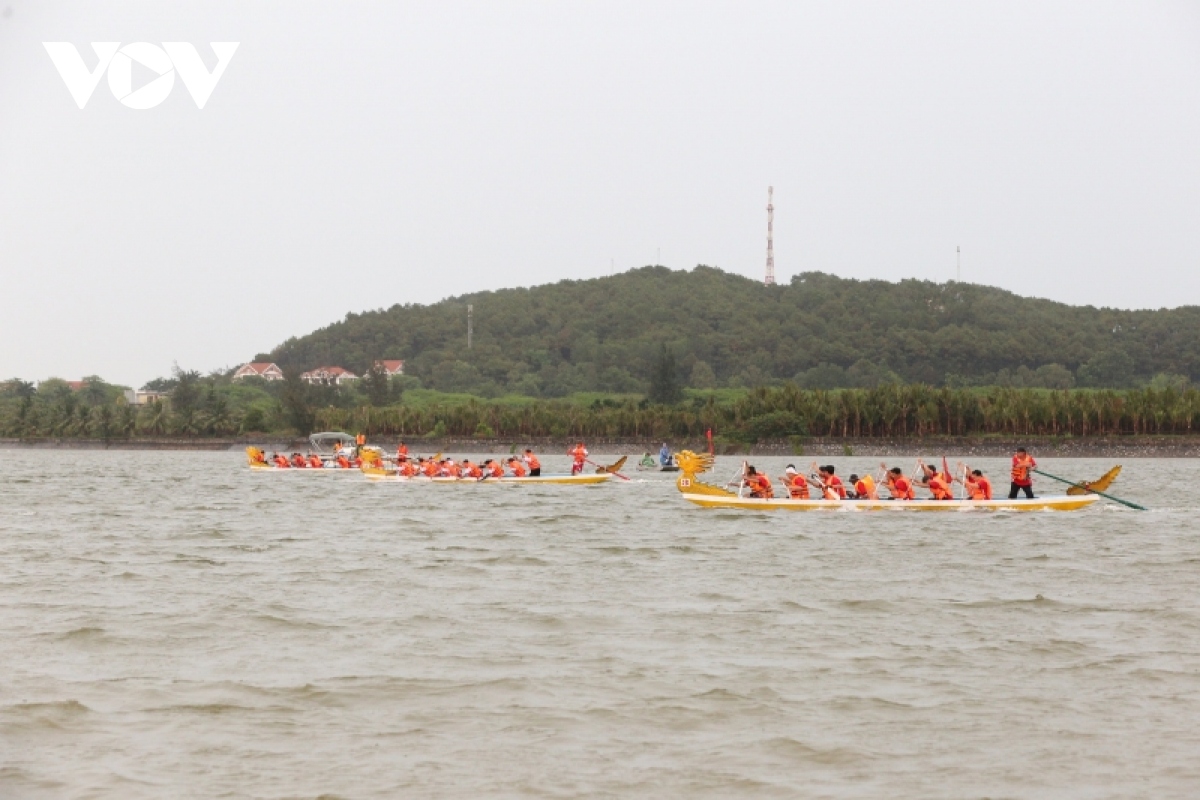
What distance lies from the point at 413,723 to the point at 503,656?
318 centimetres

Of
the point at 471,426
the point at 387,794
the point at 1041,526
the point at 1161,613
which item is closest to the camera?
the point at 387,794

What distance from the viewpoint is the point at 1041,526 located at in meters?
32.8

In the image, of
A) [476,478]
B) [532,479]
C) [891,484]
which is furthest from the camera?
[476,478]

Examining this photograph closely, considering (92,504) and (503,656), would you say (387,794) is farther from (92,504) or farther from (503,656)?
(92,504)

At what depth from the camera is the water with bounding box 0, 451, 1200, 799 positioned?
11.8 m

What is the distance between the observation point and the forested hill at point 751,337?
15088cm

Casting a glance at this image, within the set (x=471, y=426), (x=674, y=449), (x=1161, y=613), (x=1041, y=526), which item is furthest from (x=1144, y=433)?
(x=1161, y=613)

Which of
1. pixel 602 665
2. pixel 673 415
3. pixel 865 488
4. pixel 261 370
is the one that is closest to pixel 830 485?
pixel 865 488

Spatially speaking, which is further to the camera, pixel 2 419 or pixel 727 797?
pixel 2 419

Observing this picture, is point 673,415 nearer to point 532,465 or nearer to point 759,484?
point 532,465

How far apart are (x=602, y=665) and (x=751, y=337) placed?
490 feet

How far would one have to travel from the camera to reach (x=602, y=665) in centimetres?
1588

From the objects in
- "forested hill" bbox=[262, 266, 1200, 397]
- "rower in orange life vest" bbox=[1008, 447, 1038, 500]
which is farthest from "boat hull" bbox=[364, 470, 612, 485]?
"forested hill" bbox=[262, 266, 1200, 397]

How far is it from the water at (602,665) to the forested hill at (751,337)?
11910 cm
